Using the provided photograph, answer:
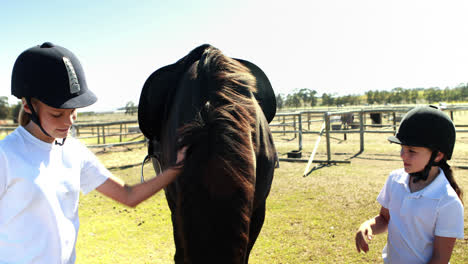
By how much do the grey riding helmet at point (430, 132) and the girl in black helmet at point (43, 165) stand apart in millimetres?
1198

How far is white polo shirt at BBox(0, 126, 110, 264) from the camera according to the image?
1152 mm

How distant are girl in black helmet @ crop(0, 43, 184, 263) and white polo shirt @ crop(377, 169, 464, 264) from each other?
4.00 feet

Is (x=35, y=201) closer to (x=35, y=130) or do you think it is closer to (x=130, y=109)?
(x=35, y=130)

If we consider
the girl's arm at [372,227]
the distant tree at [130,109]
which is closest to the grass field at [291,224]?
the girl's arm at [372,227]

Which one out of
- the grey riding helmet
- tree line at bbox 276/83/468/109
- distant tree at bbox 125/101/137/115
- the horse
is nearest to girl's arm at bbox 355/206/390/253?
the grey riding helmet

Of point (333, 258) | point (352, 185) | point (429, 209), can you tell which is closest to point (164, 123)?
point (429, 209)

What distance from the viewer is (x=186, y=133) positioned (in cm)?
131

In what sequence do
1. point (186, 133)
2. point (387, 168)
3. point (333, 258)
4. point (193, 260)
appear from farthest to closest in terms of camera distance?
point (387, 168) < point (333, 258) < point (186, 133) < point (193, 260)

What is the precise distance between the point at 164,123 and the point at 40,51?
1.07 m

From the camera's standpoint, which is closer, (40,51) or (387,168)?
(40,51)

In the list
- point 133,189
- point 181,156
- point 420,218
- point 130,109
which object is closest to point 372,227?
point 420,218

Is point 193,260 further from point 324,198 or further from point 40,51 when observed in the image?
point 324,198

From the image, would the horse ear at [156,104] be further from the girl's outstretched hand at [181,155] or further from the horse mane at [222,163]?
the girl's outstretched hand at [181,155]

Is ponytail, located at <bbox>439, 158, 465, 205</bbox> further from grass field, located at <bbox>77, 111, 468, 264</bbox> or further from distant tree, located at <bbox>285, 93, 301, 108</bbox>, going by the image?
distant tree, located at <bbox>285, 93, 301, 108</bbox>
